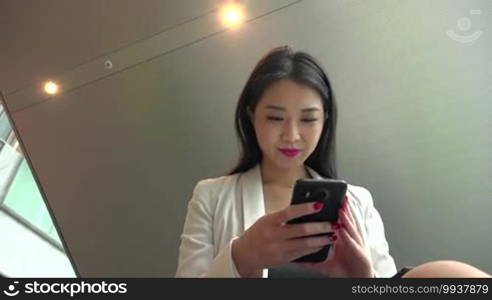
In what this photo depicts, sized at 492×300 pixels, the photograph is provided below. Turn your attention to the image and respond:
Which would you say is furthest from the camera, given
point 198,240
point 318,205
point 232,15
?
point 232,15

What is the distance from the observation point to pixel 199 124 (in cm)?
111

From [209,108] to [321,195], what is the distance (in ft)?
1.71

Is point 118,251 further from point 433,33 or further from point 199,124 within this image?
point 433,33

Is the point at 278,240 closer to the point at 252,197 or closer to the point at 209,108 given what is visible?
the point at 252,197

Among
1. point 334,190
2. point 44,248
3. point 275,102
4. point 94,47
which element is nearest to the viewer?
point 334,190

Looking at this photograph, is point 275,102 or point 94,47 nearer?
point 275,102

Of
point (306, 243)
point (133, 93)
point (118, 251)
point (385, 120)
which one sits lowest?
point (306, 243)

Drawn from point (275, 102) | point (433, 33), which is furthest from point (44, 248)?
point (433, 33)

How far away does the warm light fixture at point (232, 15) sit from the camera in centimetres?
109

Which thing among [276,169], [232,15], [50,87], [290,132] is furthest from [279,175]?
[50,87]

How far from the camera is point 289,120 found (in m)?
0.83

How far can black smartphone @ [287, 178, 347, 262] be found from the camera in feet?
2.05

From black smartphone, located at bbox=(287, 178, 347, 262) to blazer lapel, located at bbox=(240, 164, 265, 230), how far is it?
214mm

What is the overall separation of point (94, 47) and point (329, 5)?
484 millimetres
